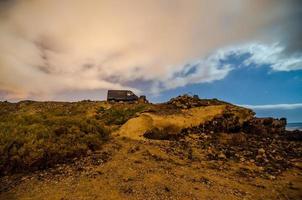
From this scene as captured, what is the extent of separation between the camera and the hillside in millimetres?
8812

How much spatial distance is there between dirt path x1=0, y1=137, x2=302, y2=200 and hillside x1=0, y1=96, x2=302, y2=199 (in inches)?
1.1

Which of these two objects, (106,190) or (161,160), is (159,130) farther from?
(106,190)

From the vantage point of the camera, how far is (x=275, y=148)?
1437 cm

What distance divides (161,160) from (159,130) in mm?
3672

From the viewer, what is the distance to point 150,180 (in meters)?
9.41

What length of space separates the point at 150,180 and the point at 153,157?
7.23 ft

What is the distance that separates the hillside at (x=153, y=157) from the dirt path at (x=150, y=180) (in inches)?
1.1

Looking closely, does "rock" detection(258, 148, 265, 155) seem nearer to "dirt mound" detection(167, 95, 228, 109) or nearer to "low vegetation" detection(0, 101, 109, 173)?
"dirt mound" detection(167, 95, 228, 109)

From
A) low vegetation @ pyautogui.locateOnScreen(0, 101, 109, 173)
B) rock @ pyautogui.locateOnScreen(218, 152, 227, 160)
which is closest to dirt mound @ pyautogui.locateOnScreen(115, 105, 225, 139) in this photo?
low vegetation @ pyautogui.locateOnScreen(0, 101, 109, 173)

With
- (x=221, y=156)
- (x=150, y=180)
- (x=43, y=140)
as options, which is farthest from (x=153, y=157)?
A: (x=43, y=140)

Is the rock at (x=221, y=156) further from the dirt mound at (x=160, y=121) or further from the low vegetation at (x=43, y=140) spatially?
the low vegetation at (x=43, y=140)

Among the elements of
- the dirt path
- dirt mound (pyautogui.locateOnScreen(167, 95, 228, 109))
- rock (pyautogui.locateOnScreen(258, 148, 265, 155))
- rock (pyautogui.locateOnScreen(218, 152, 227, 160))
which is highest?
dirt mound (pyautogui.locateOnScreen(167, 95, 228, 109))

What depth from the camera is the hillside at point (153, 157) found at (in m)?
8.81

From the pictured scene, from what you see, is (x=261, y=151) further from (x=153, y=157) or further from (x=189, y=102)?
(x=189, y=102)
